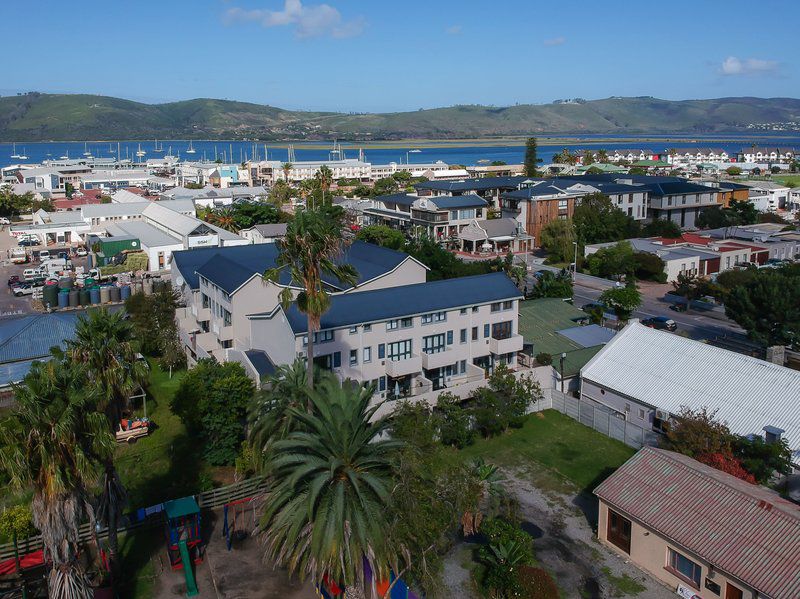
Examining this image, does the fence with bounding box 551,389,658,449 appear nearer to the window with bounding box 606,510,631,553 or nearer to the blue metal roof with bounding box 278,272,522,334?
the blue metal roof with bounding box 278,272,522,334

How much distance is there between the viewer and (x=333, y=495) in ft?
52.9

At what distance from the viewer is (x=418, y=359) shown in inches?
1253

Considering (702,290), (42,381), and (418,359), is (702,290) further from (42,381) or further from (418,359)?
(42,381)

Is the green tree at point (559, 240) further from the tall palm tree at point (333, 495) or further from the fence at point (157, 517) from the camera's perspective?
the tall palm tree at point (333, 495)

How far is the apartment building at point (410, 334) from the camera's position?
98.2 feet

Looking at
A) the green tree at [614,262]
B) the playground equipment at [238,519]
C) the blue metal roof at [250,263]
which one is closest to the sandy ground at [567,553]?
the playground equipment at [238,519]

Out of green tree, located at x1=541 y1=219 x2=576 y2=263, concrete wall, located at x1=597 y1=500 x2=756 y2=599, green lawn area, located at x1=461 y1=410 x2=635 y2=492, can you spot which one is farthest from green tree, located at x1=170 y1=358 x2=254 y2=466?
green tree, located at x1=541 y1=219 x2=576 y2=263

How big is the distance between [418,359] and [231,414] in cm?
900

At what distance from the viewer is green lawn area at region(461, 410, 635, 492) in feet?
86.3

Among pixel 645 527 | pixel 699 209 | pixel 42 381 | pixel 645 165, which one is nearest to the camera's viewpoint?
pixel 42 381

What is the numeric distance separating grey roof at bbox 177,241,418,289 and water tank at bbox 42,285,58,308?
44.2 feet

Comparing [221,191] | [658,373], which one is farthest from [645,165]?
[658,373]

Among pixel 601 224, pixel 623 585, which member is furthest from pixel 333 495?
pixel 601 224

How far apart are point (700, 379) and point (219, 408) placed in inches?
794
